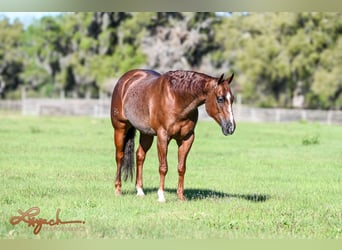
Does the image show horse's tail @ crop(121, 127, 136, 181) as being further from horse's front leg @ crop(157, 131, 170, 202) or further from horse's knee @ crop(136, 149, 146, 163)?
horse's front leg @ crop(157, 131, 170, 202)

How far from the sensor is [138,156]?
910cm

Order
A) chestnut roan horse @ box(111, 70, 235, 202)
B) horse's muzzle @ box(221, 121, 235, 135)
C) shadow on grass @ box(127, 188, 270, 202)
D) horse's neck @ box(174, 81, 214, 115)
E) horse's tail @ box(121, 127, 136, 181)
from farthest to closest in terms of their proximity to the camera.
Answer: horse's tail @ box(121, 127, 136, 181), shadow on grass @ box(127, 188, 270, 202), horse's neck @ box(174, 81, 214, 115), chestnut roan horse @ box(111, 70, 235, 202), horse's muzzle @ box(221, 121, 235, 135)

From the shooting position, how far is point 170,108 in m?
8.20

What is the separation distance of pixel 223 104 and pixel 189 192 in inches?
82.2

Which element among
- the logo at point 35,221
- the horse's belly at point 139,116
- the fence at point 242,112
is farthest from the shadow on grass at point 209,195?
the fence at point 242,112

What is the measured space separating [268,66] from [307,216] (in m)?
28.1

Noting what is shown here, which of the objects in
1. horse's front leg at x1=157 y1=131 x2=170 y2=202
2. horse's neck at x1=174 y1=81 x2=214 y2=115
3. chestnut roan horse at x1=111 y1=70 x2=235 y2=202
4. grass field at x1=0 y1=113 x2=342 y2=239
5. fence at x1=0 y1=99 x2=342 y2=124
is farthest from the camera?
fence at x1=0 y1=99 x2=342 y2=124

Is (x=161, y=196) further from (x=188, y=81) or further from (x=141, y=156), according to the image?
(x=188, y=81)

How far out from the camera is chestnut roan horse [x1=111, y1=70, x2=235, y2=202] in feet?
25.9

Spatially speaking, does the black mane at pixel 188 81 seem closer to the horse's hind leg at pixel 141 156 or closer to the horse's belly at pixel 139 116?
the horse's belly at pixel 139 116

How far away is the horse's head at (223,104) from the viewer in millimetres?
7789

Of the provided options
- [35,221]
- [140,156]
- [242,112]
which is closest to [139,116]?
[140,156]

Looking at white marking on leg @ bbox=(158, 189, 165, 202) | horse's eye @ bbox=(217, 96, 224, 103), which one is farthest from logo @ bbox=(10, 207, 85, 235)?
horse's eye @ bbox=(217, 96, 224, 103)
